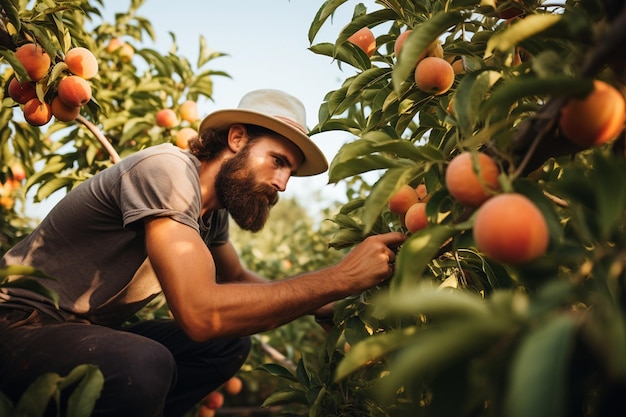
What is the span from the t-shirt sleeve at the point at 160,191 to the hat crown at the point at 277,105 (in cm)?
55

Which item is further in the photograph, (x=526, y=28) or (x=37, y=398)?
(x=37, y=398)

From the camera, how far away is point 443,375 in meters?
0.67

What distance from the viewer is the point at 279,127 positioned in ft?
6.92

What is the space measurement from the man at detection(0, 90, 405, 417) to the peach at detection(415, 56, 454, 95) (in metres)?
0.41

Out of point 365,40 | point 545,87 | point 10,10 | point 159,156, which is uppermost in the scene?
→ point 10,10

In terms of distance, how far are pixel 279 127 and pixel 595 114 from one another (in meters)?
1.49

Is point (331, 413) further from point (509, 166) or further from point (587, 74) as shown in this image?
point (587, 74)

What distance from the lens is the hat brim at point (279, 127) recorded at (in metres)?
2.09

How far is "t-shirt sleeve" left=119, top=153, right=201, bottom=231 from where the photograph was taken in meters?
1.57

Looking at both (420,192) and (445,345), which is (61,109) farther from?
(445,345)

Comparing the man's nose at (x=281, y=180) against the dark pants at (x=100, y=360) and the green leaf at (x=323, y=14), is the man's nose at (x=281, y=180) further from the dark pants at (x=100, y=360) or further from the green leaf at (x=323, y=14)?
the dark pants at (x=100, y=360)

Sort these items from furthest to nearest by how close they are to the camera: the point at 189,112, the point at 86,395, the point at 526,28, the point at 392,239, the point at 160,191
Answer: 1. the point at 189,112
2. the point at 160,191
3. the point at 392,239
4. the point at 86,395
5. the point at 526,28

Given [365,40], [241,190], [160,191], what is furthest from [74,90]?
[365,40]

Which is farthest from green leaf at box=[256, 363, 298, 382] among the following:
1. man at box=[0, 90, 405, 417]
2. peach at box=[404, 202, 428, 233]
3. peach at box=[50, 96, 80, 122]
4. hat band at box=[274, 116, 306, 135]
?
peach at box=[50, 96, 80, 122]
